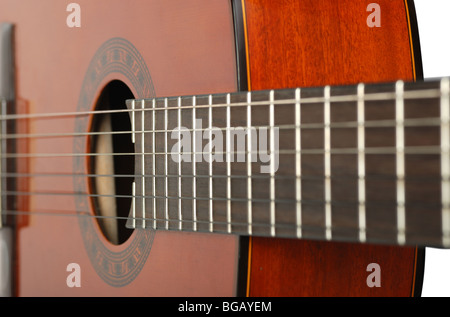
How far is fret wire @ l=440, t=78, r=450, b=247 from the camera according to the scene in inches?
21.9

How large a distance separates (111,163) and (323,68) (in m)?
0.49

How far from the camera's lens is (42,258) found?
107 centimetres

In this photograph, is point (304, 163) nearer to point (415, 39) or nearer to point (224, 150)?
point (224, 150)

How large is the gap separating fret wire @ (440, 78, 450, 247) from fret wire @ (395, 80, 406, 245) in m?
0.05

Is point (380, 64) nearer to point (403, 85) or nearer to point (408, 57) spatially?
point (408, 57)

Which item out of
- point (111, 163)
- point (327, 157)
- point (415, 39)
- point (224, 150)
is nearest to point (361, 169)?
point (327, 157)

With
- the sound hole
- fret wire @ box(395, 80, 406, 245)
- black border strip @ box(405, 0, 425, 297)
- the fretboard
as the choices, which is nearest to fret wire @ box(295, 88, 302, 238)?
the fretboard

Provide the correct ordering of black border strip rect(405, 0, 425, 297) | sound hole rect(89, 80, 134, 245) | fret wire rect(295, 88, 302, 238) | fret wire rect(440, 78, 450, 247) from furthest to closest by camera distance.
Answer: sound hole rect(89, 80, 134, 245)
black border strip rect(405, 0, 425, 297)
fret wire rect(295, 88, 302, 238)
fret wire rect(440, 78, 450, 247)

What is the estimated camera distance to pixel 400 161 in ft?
1.95

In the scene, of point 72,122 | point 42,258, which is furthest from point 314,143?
point 42,258

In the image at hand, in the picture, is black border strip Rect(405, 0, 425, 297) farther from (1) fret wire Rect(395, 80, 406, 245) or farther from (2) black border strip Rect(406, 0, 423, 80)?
(1) fret wire Rect(395, 80, 406, 245)

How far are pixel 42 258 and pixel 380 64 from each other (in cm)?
79

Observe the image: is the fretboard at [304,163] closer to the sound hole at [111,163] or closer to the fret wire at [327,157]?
the fret wire at [327,157]

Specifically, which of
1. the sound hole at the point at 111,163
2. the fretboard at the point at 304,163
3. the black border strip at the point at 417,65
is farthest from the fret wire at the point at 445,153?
the sound hole at the point at 111,163
